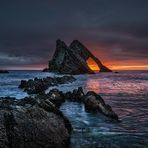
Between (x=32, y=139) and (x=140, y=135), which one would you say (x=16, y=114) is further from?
(x=140, y=135)

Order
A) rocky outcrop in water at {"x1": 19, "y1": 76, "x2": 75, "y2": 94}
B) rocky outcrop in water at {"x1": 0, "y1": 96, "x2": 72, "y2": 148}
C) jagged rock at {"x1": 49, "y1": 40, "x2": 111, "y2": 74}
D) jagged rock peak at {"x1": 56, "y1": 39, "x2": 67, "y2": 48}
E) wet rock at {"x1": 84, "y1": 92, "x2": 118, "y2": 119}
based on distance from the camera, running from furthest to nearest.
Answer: jagged rock peak at {"x1": 56, "y1": 39, "x2": 67, "y2": 48}, jagged rock at {"x1": 49, "y1": 40, "x2": 111, "y2": 74}, rocky outcrop in water at {"x1": 19, "y1": 76, "x2": 75, "y2": 94}, wet rock at {"x1": 84, "y1": 92, "x2": 118, "y2": 119}, rocky outcrop in water at {"x1": 0, "y1": 96, "x2": 72, "y2": 148}

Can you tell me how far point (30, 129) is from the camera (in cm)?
1123

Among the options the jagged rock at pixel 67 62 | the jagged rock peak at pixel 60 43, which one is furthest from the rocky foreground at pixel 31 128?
the jagged rock peak at pixel 60 43

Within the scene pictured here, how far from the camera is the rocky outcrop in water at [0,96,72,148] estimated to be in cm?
1062

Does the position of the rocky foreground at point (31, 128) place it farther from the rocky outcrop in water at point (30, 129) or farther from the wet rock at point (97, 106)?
the wet rock at point (97, 106)

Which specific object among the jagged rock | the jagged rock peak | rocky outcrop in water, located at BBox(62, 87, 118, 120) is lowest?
rocky outcrop in water, located at BBox(62, 87, 118, 120)

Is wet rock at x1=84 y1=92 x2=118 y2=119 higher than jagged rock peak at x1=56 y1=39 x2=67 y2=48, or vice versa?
jagged rock peak at x1=56 y1=39 x2=67 y2=48

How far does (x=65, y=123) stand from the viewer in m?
14.0

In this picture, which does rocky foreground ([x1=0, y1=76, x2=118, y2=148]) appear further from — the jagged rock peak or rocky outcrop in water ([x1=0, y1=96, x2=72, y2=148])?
the jagged rock peak

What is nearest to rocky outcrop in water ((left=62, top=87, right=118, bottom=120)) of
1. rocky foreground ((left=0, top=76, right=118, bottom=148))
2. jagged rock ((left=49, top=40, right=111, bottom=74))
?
rocky foreground ((left=0, top=76, right=118, bottom=148))

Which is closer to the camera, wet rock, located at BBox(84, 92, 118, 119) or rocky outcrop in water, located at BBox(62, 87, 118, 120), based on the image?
rocky outcrop in water, located at BBox(62, 87, 118, 120)

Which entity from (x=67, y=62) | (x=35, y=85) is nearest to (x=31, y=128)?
(x=35, y=85)

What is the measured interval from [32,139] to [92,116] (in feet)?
28.1

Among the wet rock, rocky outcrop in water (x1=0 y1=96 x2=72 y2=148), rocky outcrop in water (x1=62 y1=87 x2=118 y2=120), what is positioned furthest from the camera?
the wet rock
